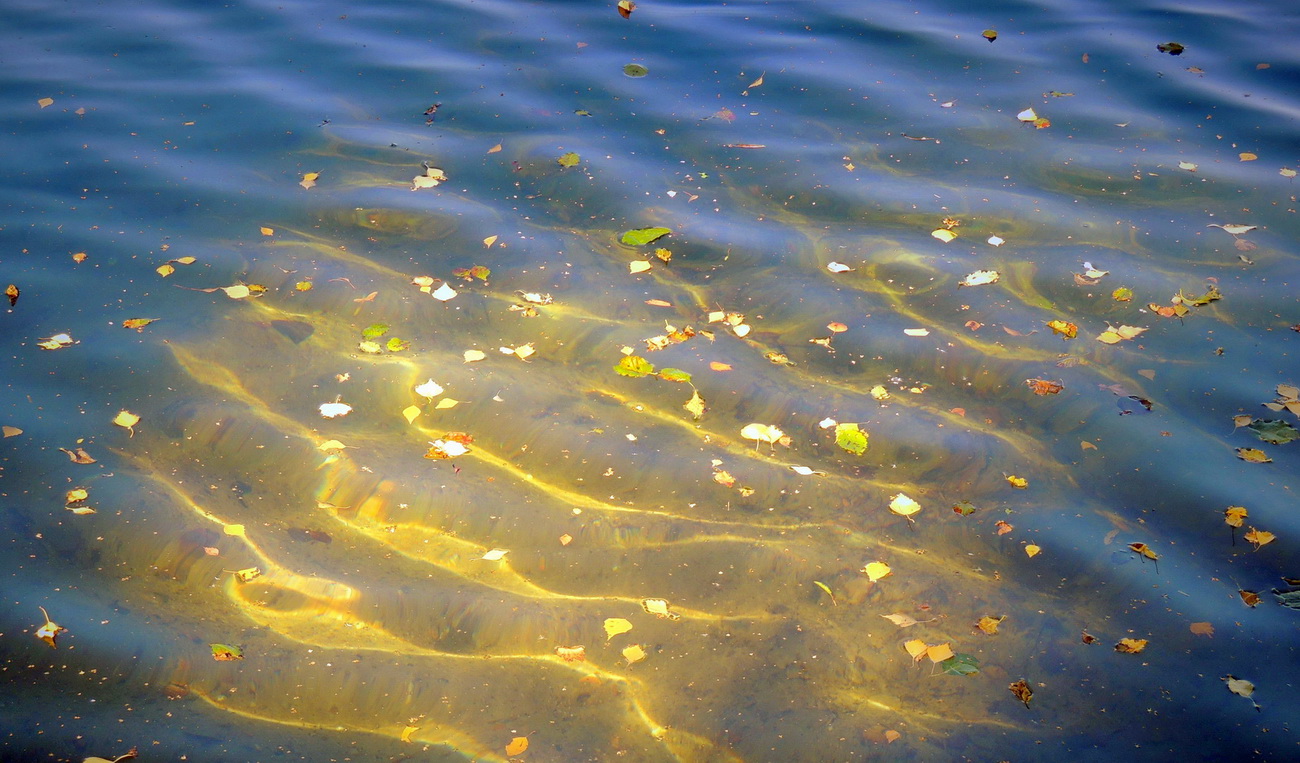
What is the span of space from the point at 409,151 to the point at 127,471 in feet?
7.95

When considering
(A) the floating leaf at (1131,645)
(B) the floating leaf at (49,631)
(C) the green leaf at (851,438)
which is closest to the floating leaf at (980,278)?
(C) the green leaf at (851,438)

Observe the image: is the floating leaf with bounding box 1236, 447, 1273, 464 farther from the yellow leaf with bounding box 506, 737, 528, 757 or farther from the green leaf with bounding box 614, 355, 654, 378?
the yellow leaf with bounding box 506, 737, 528, 757

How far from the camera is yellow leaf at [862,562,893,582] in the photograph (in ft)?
9.02

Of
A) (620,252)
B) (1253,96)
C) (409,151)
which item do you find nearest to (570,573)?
(620,252)

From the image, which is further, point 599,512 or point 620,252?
point 620,252

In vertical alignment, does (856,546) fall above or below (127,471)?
below

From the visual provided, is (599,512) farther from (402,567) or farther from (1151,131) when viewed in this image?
(1151,131)

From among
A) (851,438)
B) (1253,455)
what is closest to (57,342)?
(851,438)

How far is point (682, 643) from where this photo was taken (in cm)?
256

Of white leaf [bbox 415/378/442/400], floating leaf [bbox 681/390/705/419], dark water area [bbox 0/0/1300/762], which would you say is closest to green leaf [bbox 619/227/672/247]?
dark water area [bbox 0/0/1300/762]

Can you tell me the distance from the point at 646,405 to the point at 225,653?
5.10 ft

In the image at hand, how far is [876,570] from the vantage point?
2768 millimetres

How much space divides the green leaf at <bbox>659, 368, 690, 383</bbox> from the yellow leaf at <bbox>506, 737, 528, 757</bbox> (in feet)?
4.90

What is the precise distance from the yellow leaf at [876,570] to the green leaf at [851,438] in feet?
1.56
